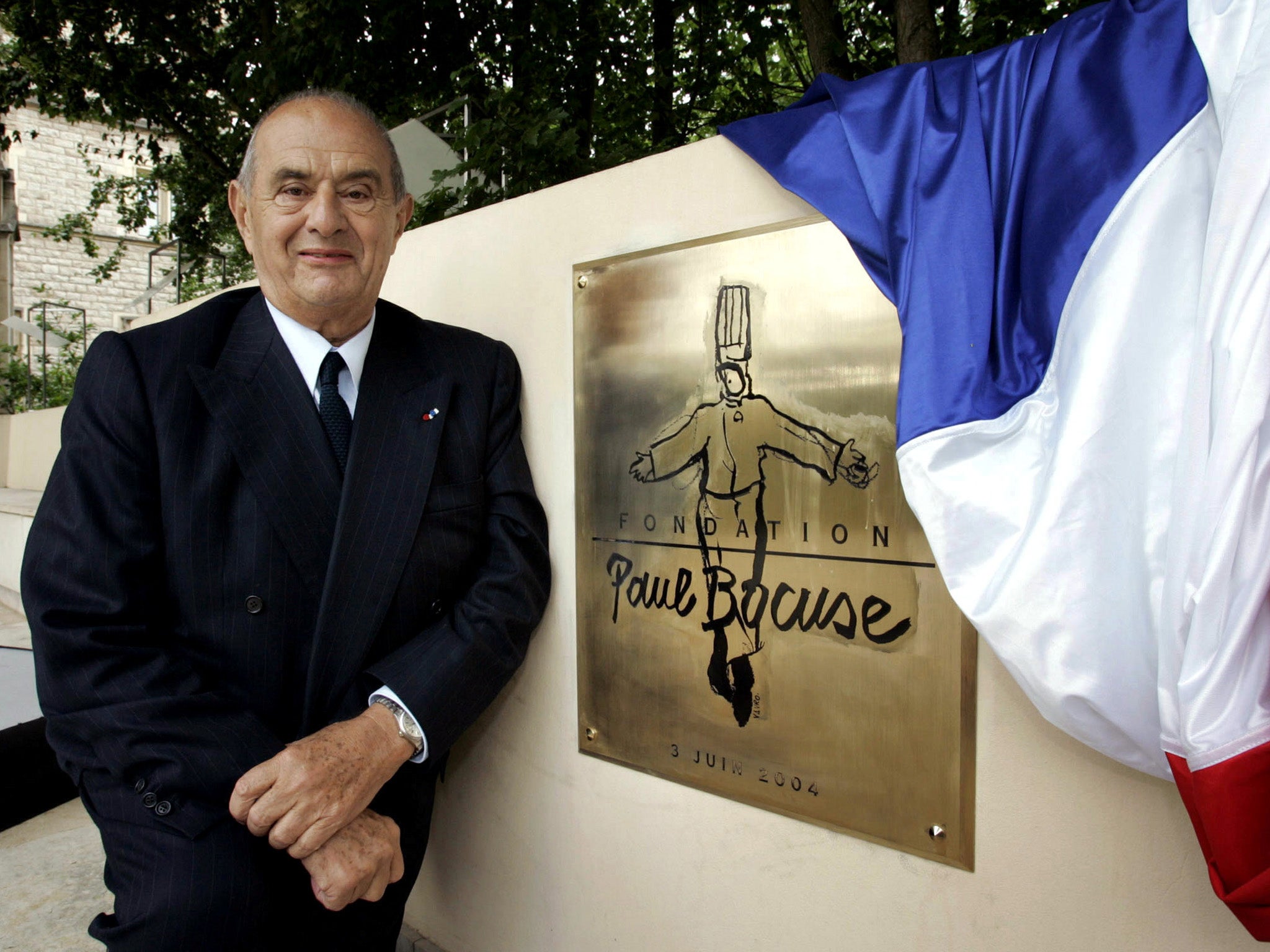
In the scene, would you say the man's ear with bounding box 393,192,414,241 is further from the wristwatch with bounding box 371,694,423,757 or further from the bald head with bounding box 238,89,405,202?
the wristwatch with bounding box 371,694,423,757

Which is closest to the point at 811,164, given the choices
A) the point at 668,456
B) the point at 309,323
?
the point at 668,456

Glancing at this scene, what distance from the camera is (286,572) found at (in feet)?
4.82

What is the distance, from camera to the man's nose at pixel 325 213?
151 cm

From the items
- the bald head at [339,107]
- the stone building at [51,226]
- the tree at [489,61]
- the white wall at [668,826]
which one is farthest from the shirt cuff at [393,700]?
the stone building at [51,226]

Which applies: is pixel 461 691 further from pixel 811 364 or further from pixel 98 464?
pixel 811 364

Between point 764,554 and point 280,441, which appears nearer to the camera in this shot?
point 764,554

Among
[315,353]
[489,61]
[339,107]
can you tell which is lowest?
[315,353]

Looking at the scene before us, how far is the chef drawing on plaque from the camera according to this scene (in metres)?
1.38

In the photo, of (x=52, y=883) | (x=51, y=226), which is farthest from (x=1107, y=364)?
(x=51, y=226)

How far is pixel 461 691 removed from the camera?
1511 mm

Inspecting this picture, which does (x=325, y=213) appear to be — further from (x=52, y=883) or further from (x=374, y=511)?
(x=52, y=883)

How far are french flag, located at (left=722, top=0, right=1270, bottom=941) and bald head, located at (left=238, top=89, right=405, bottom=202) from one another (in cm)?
88

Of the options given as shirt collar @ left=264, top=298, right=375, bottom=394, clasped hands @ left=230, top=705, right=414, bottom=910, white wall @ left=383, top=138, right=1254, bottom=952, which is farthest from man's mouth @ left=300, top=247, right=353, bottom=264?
clasped hands @ left=230, top=705, right=414, bottom=910

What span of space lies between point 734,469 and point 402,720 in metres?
0.73
